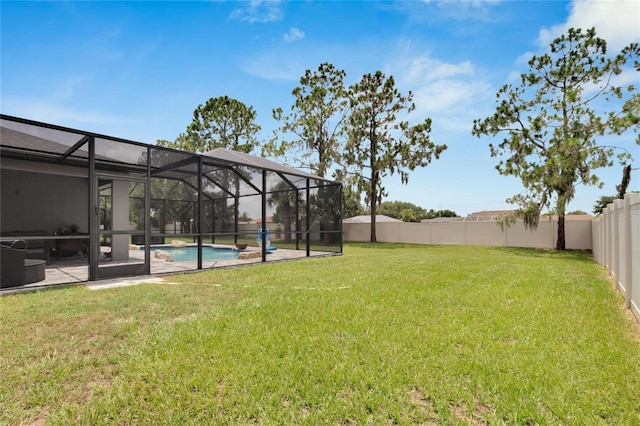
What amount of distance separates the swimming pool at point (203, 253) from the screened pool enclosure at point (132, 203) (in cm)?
10

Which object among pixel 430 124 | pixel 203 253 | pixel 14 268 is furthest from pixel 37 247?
pixel 430 124

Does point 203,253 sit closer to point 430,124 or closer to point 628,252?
point 628,252

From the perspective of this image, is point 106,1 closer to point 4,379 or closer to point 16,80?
point 16,80

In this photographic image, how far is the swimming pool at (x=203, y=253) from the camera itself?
8992 mm

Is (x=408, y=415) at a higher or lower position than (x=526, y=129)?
lower

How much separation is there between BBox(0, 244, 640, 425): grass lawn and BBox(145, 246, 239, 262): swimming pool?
3986mm

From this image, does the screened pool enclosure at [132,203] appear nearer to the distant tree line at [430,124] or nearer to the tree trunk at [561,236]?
the distant tree line at [430,124]

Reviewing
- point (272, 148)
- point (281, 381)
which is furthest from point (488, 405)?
point (272, 148)

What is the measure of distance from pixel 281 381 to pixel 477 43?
32.3 ft

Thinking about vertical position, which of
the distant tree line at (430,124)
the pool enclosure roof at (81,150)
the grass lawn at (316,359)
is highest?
the distant tree line at (430,124)

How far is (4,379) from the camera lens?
240 centimetres

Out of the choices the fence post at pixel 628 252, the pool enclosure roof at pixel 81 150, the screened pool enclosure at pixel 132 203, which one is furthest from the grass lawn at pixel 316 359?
the pool enclosure roof at pixel 81 150

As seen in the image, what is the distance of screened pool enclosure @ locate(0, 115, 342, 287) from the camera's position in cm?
634

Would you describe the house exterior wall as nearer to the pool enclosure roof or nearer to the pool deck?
the pool deck
